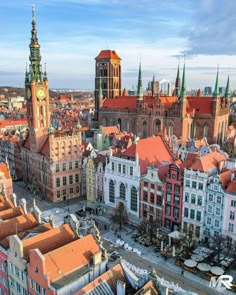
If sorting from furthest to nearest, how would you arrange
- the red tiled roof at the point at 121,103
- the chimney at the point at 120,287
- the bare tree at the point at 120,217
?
the red tiled roof at the point at 121,103
the bare tree at the point at 120,217
the chimney at the point at 120,287

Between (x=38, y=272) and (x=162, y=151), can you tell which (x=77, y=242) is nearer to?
(x=38, y=272)

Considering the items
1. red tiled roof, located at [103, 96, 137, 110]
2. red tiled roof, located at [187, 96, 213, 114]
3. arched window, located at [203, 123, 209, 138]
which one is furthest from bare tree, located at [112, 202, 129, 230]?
red tiled roof, located at [103, 96, 137, 110]

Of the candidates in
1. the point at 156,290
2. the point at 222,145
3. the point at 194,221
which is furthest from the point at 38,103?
the point at 222,145

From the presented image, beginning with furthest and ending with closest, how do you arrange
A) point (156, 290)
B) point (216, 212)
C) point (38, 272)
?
point (216, 212) → point (38, 272) → point (156, 290)

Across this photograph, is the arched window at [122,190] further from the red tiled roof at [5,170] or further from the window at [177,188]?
the red tiled roof at [5,170]

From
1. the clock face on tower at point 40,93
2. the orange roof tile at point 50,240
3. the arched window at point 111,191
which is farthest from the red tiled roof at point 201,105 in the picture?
the orange roof tile at point 50,240

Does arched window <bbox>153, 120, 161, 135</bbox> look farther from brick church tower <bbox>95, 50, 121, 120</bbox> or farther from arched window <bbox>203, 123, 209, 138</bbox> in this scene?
brick church tower <bbox>95, 50, 121, 120</bbox>

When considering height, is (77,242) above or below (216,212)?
above

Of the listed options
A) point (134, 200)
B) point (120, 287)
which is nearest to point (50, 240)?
point (120, 287)
